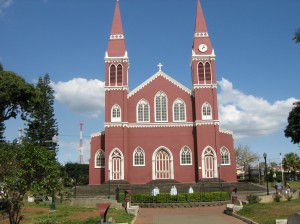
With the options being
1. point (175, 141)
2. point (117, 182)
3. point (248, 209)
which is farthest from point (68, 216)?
point (175, 141)

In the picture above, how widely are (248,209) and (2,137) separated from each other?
3360 cm

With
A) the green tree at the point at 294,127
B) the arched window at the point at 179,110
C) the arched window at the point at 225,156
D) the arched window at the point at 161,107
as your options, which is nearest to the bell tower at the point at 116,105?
the arched window at the point at 161,107

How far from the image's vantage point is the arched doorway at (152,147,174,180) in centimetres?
4150

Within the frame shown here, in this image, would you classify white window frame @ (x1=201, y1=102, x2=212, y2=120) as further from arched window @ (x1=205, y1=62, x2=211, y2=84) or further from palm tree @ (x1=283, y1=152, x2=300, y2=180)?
palm tree @ (x1=283, y1=152, x2=300, y2=180)

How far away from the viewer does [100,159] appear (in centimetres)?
4203

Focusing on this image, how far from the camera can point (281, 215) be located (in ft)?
52.7

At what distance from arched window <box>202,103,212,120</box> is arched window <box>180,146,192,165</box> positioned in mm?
4093

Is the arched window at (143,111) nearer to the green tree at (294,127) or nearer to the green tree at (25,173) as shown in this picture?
the green tree at (294,127)

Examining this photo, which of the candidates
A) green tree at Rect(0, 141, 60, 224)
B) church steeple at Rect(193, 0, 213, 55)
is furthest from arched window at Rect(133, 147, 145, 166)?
green tree at Rect(0, 141, 60, 224)

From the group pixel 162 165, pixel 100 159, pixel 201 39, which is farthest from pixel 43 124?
pixel 201 39

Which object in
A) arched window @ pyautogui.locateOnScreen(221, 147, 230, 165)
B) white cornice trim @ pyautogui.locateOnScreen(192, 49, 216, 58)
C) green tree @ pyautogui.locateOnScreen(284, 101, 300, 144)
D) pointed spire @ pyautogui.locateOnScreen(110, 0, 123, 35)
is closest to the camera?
green tree @ pyautogui.locateOnScreen(284, 101, 300, 144)

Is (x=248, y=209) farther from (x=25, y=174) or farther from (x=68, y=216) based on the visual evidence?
(x=25, y=174)

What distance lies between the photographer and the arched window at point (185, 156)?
4159cm

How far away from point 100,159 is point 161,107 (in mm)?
9221
